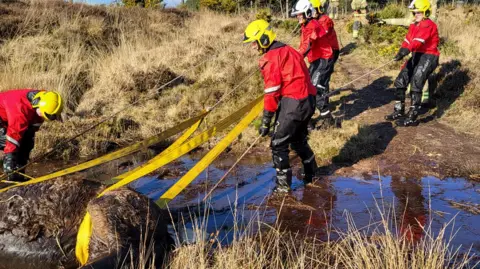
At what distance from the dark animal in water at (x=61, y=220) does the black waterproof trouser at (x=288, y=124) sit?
2.13 metres

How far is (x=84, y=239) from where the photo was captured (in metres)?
3.47

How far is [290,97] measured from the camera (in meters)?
5.34

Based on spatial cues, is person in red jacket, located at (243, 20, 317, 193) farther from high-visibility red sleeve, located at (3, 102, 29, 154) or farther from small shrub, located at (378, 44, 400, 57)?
small shrub, located at (378, 44, 400, 57)

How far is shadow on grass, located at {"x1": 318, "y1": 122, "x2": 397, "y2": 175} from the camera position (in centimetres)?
675

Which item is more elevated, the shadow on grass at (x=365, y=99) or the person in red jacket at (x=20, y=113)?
the person in red jacket at (x=20, y=113)

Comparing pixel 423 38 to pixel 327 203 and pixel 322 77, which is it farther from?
pixel 327 203

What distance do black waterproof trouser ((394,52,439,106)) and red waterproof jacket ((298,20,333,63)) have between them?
62.6 inches

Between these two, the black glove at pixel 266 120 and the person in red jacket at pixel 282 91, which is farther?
the black glove at pixel 266 120

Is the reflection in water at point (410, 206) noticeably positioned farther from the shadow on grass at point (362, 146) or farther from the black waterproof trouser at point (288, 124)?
the black waterproof trouser at point (288, 124)

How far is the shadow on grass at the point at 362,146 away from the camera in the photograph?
6.75 meters

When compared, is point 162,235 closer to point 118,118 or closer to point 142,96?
point 118,118

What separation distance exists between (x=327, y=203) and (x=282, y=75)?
5.45ft

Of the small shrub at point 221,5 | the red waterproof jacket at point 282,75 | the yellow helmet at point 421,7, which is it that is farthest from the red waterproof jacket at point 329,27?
the small shrub at point 221,5

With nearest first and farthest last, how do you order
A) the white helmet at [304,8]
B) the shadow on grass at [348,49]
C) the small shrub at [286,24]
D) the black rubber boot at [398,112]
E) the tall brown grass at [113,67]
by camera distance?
the white helmet at [304,8] → the black rubber boot at [398,112] → the tall brown grass at [113,67] → the shadow on grass at [348,49] → the small shrub at [286,24]
